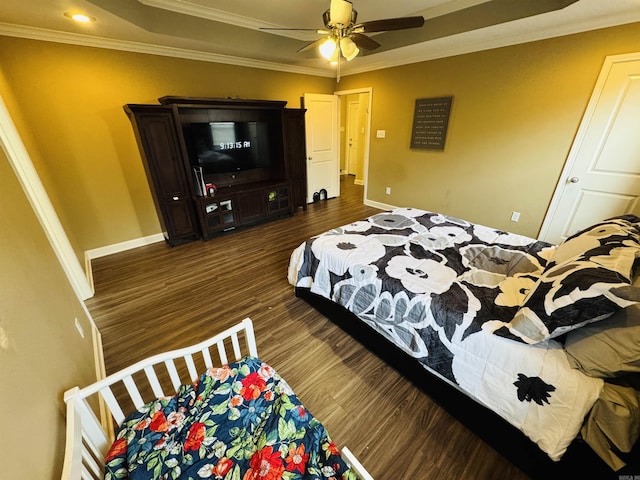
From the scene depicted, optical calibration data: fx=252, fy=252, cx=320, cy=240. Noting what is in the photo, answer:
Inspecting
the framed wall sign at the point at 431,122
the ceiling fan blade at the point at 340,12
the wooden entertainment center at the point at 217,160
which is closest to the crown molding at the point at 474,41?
the framed wall sign at the point at 431,122

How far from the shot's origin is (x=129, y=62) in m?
2.86

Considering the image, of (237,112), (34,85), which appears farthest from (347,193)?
(34,85)

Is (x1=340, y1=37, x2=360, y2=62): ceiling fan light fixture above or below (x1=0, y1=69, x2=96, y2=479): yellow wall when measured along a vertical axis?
above

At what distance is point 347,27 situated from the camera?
195cm

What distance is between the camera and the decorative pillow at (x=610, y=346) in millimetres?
871

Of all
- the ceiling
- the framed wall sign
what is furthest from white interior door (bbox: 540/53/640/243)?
the framed wall sign

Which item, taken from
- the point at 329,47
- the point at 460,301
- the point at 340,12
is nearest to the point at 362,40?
the point at 329,47

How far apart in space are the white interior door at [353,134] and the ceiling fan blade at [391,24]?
190 inches

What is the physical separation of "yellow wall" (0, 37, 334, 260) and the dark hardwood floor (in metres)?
0.56

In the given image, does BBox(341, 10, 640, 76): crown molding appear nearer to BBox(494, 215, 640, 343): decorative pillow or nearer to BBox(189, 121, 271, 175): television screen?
BBox(189, 121, 271, 175): television screen

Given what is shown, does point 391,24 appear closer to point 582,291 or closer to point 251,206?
point 582,291

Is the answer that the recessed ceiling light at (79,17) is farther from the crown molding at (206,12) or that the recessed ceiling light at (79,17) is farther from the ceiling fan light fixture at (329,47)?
the ceiling fan light fixture at (329,47)

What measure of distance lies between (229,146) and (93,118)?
1.47 metres

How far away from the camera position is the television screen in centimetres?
333
